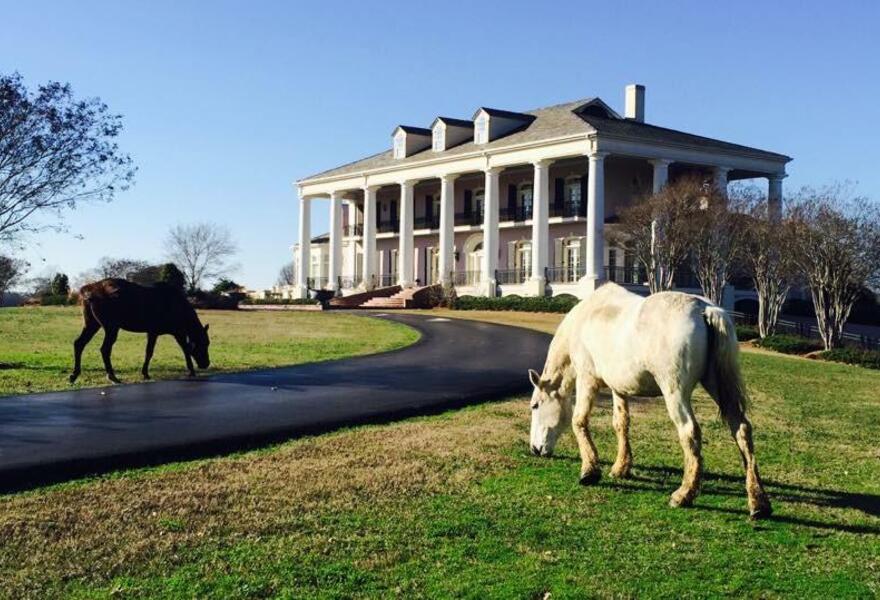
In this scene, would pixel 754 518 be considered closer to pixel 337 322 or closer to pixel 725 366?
pixel 725 366

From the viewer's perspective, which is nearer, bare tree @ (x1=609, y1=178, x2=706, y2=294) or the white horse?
Result: the white horse

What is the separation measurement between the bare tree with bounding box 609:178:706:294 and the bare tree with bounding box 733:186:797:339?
2.73m

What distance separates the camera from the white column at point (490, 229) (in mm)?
51625

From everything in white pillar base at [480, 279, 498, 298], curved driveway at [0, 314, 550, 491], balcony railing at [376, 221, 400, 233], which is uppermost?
balcony railing at [376, 221, 400, 233]

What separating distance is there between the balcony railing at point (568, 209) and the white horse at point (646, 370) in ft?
140

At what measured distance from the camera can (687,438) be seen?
25.3ft

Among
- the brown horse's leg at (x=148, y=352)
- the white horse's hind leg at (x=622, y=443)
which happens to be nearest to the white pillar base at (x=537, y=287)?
the brown horse's leg at (x=148, y=352)

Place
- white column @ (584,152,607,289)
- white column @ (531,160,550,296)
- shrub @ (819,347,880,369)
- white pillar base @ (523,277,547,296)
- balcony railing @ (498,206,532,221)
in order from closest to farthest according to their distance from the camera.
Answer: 1. shrub @ (819,347,880,369)
2. white column @ (584,152,607,289)
3. white pillar base @ (523,277,547,296)
4. white column @ (531,160,550,296)
5. balcony railing @ (498,206,532,221)

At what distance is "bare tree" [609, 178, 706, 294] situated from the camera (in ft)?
122

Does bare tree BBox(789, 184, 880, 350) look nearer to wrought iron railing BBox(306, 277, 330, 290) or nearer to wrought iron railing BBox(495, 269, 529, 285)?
wrought iron railing BBox(495, 269, 529, 285)

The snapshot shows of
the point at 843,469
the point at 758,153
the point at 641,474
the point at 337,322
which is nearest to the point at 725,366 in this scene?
the point at 641,474

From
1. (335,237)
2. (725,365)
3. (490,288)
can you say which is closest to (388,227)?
(335,237)

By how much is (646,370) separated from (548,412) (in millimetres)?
1563

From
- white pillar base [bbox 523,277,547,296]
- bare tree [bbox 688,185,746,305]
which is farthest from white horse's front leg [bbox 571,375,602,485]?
white pillar base [bbox 523,277,547,296]
